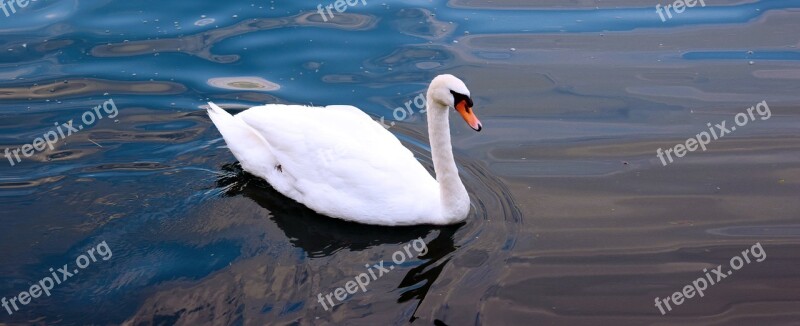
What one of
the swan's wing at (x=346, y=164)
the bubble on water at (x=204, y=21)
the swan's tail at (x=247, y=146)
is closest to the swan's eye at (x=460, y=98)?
the swan's wing at (x=346, y=164)

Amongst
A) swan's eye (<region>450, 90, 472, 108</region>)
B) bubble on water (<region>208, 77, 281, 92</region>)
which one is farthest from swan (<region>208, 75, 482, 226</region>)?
bubble on water (<region>208, 77, 281, 92</region>)

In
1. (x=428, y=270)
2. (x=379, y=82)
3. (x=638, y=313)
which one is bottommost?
(x=638, y=313)

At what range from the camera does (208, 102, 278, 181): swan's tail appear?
31.3 feet

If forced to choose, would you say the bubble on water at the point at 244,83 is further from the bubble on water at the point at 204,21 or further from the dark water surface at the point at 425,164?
the bubble on water at the point at 204,21

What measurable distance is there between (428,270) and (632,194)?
2.39 m

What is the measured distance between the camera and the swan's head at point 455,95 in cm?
838

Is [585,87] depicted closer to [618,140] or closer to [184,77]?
[618,140]

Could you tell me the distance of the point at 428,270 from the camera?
828 cm

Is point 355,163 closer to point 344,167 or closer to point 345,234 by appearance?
point 344,167

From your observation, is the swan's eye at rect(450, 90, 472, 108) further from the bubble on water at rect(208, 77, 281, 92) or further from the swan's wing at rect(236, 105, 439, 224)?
the bubble on water at rect(208, 77, 281, 92)

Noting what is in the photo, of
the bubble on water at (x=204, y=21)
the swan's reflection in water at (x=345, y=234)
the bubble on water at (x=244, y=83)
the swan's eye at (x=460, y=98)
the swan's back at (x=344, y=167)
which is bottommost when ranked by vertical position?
the swan's reflection in water at (x=345, y=234)

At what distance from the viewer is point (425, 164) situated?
10133mm

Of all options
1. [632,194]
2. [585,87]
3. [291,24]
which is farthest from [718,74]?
[291,24]

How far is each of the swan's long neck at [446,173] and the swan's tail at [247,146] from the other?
1.67 meters
